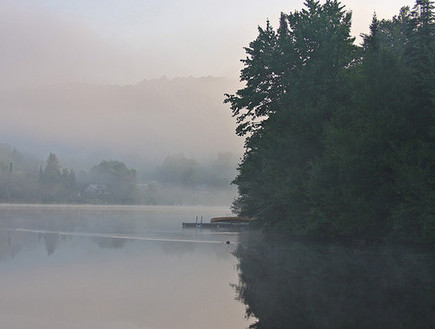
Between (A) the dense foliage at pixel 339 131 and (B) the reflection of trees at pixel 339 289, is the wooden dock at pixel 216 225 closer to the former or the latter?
(A) the dense foliage at pixel 339 131

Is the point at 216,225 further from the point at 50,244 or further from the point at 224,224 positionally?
the point at 50,244

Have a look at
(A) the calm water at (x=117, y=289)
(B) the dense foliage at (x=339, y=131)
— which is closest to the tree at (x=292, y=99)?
(B) the dense foliage at (x=339, y=131)

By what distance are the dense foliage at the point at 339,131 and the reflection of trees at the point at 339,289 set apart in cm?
708

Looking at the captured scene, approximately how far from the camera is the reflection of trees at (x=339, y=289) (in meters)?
16.7

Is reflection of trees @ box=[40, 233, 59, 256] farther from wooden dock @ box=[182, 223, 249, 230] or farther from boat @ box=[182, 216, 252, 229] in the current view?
wooden dock @ box=[182, 223, 249, 230]

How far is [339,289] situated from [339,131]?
25.1 m

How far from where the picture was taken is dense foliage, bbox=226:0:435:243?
1690 inches

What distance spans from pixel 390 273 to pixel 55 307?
15796 millimetres

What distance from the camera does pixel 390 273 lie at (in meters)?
27.7

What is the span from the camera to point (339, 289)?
878 inches

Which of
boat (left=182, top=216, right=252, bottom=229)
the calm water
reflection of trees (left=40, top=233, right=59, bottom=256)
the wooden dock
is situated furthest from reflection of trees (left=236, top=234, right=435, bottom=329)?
boat (left=182, top=216, right=252, bottom=229)

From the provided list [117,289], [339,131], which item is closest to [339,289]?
[117,289]

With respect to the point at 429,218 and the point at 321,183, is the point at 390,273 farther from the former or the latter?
the point at 321,183

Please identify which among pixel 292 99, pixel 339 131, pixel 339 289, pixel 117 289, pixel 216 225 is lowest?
pixel 117 289
